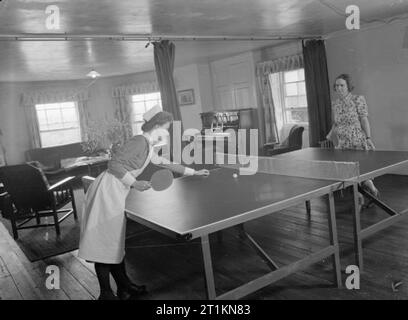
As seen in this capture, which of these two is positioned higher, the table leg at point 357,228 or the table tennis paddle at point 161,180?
the table tennis paddle at point 161,180

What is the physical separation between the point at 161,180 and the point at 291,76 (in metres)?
4.66

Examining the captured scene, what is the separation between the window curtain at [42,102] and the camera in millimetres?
9031

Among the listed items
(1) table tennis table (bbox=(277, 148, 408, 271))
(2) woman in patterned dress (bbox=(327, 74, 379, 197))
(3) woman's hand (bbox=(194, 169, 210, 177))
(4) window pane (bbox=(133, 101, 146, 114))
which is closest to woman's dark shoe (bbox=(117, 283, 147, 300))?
(3) woman's hand (bbox=(194, 169, 210, 177))

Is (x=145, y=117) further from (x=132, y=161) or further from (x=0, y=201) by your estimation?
(x=0, y=201)

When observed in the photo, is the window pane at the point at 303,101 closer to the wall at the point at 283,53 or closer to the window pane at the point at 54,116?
the wall at the point at 283,53

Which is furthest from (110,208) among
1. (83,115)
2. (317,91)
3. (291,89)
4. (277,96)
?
(83,115)

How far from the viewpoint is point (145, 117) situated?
2828mm

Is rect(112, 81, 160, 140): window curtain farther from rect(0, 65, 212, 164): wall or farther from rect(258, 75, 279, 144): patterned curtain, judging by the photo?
rect(258, 75, 279, 144): patterned curtain

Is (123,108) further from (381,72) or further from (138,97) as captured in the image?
(381,72)

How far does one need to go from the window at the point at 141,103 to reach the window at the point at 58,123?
140cm

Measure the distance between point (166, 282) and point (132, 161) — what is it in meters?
1.18

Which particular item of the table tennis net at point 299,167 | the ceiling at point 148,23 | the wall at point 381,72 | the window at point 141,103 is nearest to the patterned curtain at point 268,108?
the ceiling at point 148,23
